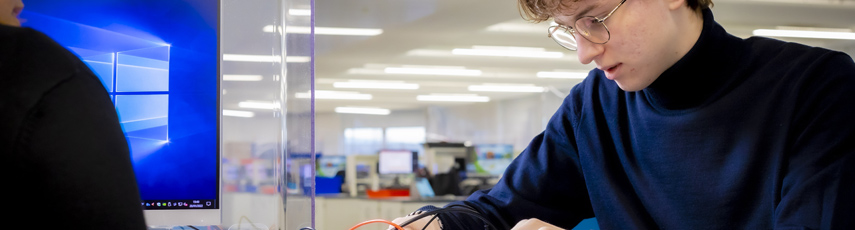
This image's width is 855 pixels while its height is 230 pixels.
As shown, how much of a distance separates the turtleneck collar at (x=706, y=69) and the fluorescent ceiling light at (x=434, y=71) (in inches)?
395

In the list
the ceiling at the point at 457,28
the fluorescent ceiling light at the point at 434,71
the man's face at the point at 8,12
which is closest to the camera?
the man's face at the point at 8,12

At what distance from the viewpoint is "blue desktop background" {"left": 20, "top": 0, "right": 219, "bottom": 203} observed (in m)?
1.12

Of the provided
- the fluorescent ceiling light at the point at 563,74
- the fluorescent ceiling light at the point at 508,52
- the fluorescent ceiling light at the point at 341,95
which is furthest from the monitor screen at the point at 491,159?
the fluorescent ceiling light at the point at 341,95

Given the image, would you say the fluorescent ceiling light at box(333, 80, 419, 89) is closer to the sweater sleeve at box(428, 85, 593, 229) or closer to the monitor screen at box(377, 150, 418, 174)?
the monitor screen at box(377, 150, 418, 174)

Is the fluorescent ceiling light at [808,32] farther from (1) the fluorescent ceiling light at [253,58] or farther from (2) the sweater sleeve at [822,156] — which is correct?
(1) the fluorescent ceiling light at [253,58]

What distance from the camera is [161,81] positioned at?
1.14m

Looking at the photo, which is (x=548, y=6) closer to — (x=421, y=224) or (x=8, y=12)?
(x=421, y=224)

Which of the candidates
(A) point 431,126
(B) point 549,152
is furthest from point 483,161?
(B) point 549,152

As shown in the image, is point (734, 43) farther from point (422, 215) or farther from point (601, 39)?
point (422, 215)

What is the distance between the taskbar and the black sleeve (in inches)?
25.4

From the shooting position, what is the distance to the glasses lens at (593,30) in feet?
3.24

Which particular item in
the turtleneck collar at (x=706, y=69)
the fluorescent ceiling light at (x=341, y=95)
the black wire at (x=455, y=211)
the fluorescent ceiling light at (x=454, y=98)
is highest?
the fluorescent ceiling light at (x=341, y=95)

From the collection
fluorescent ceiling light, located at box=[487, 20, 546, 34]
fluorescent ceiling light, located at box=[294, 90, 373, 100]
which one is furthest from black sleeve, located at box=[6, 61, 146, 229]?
fluorescent ceiling light, located at box=[294, 90, 373, 100]

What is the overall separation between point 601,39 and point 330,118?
58.2ft
